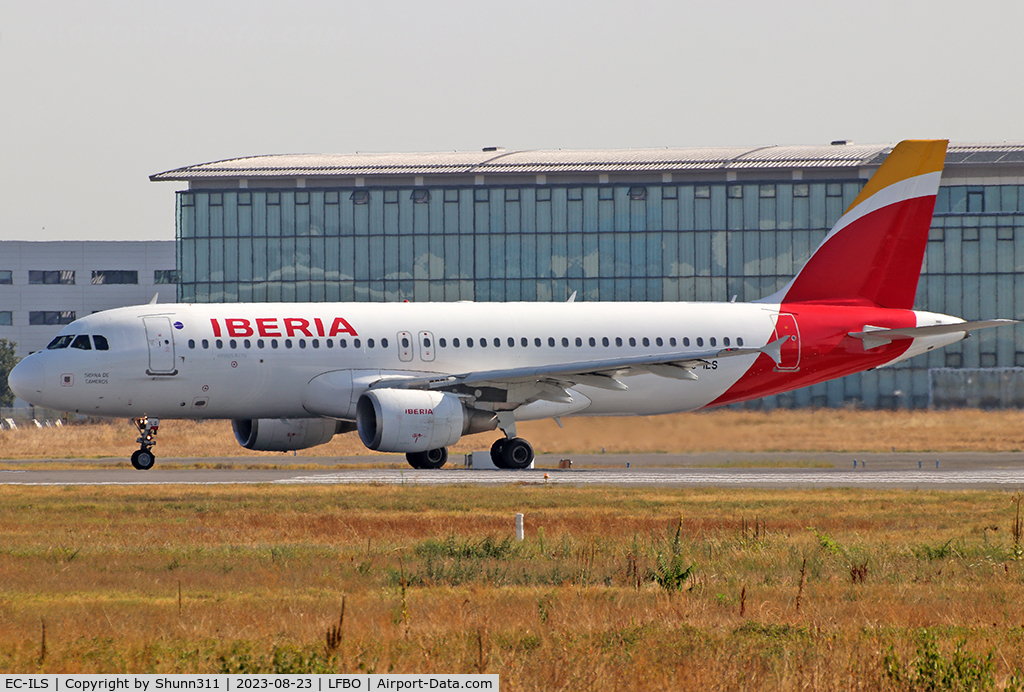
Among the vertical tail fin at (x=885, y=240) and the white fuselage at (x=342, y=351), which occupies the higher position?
the vertical tail fin at (x=885, y=240)

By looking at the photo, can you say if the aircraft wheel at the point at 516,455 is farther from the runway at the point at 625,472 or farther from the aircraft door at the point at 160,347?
the aircraft door at the point at 160,347

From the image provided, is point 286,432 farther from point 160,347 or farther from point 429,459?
point 160,347

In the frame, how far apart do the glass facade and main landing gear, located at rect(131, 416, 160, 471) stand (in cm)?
4599

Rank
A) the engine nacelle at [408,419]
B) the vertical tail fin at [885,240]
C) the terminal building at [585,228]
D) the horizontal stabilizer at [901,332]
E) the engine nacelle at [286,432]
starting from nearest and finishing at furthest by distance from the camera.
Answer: the engine nacelle at [408,419], the engine nacelle at [286,432], the horizontal stabilizer at [901,332], the vertical tail fin at [885,240], the terminal building at [585,228]

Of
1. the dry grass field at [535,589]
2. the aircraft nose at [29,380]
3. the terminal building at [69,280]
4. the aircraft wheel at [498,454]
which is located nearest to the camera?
the dry grass field at [535,589]

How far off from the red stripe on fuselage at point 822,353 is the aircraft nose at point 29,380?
18.4 m

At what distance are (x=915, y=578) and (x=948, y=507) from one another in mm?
8869

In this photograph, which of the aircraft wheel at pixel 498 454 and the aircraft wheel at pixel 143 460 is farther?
the aircraft wheel at pixel 498 454

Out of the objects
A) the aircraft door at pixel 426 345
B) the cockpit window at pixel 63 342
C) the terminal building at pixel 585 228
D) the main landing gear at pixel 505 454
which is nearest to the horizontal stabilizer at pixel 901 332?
the main landing gear at pixel 505 454

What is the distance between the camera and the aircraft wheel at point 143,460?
3509cm

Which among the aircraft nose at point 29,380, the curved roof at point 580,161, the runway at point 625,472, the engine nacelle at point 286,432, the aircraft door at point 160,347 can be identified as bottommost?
the runway at point 625,472

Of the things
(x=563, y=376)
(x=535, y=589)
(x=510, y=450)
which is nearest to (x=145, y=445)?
(x=510, y=450)

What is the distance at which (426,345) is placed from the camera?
36.3 m

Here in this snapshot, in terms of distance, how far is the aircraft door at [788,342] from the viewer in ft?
127
